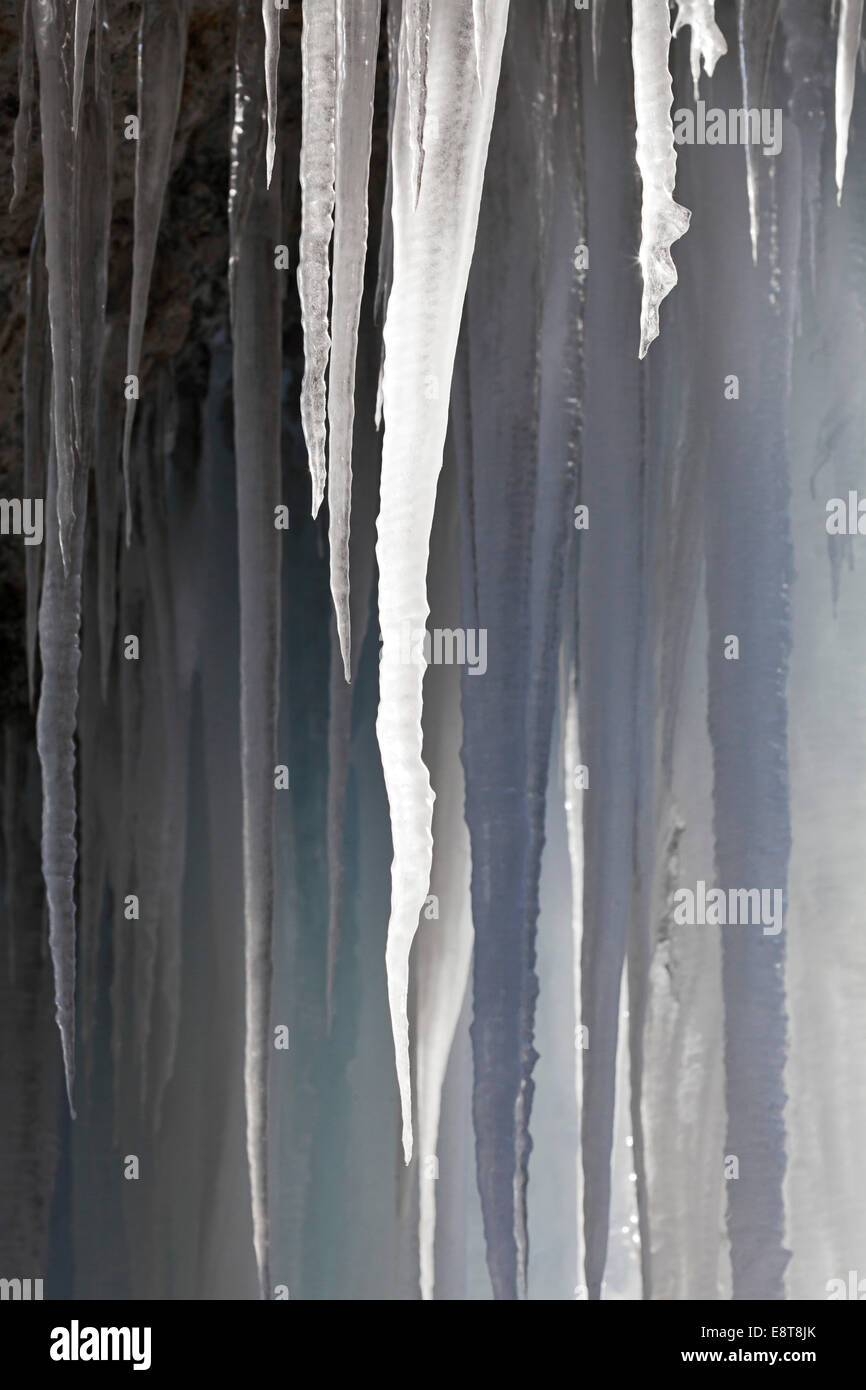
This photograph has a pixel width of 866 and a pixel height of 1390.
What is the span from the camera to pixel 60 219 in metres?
1.09

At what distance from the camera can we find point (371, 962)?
137cm

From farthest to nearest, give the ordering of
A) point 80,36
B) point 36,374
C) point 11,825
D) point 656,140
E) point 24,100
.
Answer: point 11,825
point 36,374
point 24,100
point 80,36
point 656,140

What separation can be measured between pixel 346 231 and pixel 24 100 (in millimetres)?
423

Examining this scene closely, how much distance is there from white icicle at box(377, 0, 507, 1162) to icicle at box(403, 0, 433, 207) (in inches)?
0.8

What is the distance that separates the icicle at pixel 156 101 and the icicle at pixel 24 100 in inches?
4.2

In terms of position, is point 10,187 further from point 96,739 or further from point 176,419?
point 96,739

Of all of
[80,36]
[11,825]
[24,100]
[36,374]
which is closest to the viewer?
[80,36]

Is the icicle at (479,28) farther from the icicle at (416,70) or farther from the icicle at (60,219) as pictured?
the icicle at (60,219)

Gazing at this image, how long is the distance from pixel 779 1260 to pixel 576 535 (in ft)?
2.34

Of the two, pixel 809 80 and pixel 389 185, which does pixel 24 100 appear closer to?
pixel 389 185

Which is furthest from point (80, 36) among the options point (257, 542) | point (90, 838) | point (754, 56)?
point (90, 838)

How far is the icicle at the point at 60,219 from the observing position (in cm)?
107

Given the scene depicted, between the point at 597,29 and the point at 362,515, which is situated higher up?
the point at 597,29

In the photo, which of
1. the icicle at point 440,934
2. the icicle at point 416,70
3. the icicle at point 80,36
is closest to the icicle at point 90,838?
the icicle at point 440,934
